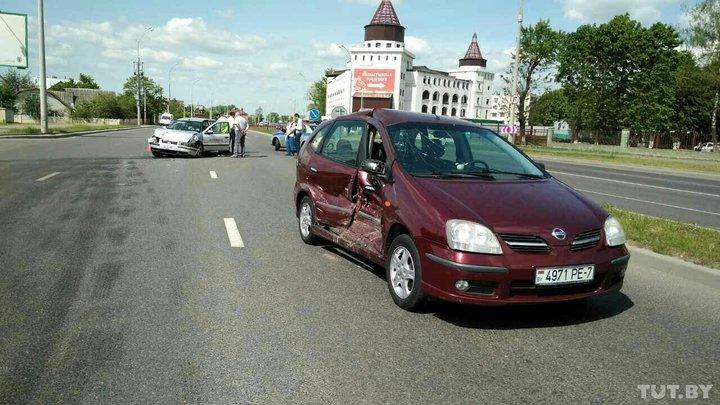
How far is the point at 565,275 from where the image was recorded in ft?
13.7

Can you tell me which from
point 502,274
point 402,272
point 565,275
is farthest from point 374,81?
point 502,274

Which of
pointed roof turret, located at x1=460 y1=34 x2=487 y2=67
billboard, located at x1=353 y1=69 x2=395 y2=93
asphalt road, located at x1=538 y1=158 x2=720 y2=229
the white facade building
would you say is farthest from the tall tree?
pointed roof turret, located at x1=460 y1=34 x2=487 y2=67

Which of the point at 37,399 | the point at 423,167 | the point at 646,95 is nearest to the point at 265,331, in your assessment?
the point at 37,399

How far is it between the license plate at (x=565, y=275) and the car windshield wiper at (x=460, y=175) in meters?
1.18

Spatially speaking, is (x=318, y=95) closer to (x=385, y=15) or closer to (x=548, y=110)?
(x=385, y=15)

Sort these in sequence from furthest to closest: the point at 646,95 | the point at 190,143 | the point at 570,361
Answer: the point at 646,95
the point at 190,143
the point at 570,361

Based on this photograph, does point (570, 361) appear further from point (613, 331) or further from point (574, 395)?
point (613, 331)

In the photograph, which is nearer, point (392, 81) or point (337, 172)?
point (337, 172)

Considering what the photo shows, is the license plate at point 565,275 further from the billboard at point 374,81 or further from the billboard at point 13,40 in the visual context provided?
the billboard at point 374,81

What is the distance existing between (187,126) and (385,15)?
373ft

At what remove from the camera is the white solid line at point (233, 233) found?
701 cm

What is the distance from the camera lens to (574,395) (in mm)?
3330

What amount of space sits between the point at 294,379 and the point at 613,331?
249 centimetres

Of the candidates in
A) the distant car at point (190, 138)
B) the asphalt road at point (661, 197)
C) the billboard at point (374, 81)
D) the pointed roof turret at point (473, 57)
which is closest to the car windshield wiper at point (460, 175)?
the asphalt road at point (661, 197)
